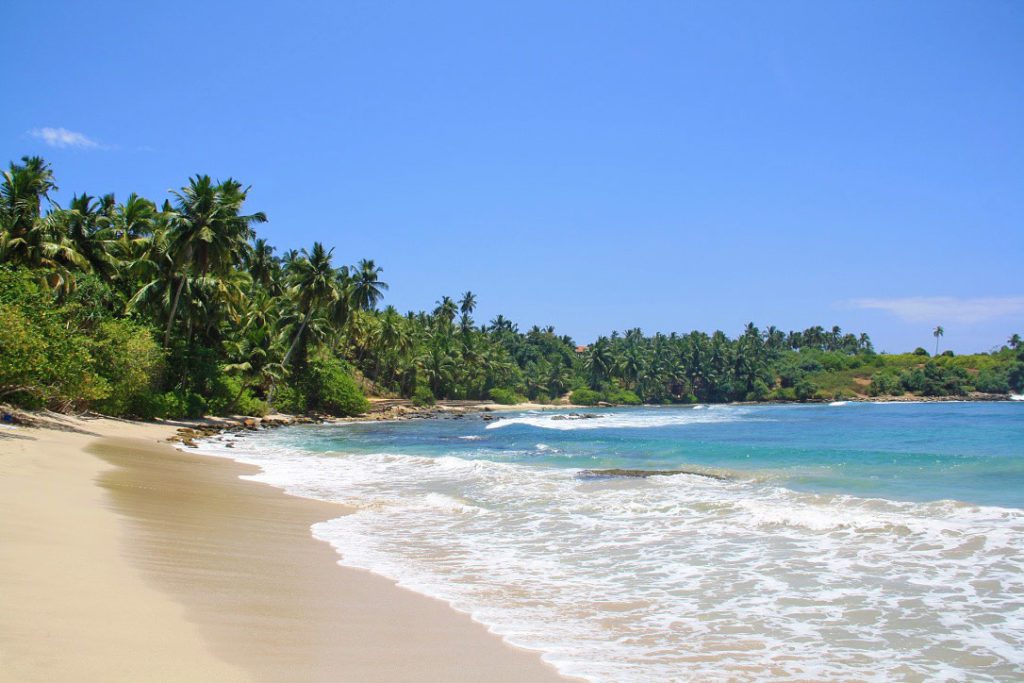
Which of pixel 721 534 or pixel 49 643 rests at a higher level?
pixel 49 643

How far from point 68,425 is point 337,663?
21.8 metres

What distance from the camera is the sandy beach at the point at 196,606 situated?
4.41 metres

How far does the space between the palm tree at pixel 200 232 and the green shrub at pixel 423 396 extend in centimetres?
3940

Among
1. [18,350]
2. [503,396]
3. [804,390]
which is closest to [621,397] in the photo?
[503,396]

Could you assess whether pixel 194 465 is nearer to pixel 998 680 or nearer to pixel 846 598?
pixel 846 598

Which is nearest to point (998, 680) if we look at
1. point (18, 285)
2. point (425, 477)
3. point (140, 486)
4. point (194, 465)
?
point (140, 486)

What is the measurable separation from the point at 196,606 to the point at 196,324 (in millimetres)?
33796

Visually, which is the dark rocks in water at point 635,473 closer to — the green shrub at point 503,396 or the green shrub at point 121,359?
the green shrub at point 121,359

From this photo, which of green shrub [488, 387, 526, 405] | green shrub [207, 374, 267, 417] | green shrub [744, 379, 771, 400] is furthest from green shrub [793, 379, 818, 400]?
green shrub [207, 374, 267, 417]

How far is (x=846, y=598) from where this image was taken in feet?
24.2

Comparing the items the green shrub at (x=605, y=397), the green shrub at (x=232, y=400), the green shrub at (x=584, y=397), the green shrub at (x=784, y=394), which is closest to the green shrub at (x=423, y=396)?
the green shrub at (x=232, y=400)

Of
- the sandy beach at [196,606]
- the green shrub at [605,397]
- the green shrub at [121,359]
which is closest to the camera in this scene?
the sandy beach at [196,606]

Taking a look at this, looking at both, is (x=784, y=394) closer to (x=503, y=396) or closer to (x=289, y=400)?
(x=503, y=396)

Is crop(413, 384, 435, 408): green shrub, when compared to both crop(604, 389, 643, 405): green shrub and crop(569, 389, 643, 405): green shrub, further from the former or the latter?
Answer: crop(604, 389, 643, 405): green shrub
